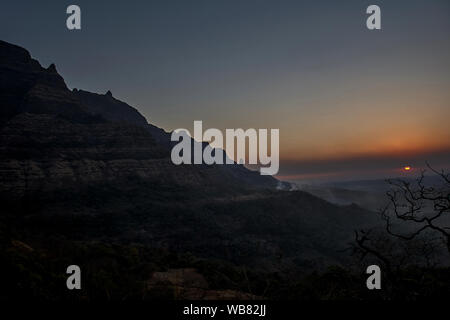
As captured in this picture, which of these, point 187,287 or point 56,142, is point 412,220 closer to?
point 187,287

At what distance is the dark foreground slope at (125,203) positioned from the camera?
4172 centimetres

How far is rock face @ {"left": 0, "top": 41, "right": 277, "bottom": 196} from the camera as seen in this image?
6359 cm

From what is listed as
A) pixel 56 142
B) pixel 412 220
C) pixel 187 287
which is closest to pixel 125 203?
pixel 56 142

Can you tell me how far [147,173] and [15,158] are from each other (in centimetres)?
3003

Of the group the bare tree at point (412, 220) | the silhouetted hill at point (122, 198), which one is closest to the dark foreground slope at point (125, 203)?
the silhouetted hill at point (122, 198)

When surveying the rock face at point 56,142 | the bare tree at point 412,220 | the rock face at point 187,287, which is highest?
the rock face at point 56,142

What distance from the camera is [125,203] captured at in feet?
212

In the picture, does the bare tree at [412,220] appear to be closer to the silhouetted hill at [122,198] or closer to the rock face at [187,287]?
the rock face at [187,287]

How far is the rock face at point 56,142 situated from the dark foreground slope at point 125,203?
0.27m

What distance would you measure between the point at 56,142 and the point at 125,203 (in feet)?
79.7

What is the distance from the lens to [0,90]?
290 ft

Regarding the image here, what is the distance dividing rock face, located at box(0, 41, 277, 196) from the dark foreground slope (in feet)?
0.89
